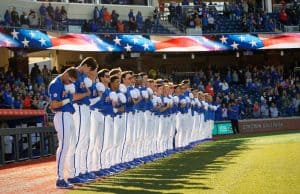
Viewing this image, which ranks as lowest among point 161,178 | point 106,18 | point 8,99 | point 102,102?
point 161,178

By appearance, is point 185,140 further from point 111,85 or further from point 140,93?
point 111,85

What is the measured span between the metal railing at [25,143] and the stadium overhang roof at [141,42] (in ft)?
22.5

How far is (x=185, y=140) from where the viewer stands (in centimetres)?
1825

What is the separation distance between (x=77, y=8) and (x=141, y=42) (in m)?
4.71

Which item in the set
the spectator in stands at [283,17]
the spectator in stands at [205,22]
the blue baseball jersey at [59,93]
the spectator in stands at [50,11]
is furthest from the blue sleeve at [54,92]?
the spectator in stands at [283,17]

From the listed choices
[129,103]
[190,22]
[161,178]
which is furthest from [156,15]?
[161,178]

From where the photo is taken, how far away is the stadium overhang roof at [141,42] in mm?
25188

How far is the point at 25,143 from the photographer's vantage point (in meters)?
16.9

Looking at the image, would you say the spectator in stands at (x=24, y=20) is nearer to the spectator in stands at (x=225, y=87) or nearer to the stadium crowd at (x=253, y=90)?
the stadium crowd at (x=253, y=90)

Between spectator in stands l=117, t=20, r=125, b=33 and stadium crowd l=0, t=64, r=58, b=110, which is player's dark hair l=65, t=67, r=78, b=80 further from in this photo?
spectator in stands l=117, t=20, r=125, b=33

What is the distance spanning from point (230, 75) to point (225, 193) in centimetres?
2738

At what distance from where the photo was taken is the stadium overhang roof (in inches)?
992

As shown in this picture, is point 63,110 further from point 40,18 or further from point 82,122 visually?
point 40,18

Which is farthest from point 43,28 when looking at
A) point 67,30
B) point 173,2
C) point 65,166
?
point 65,166
